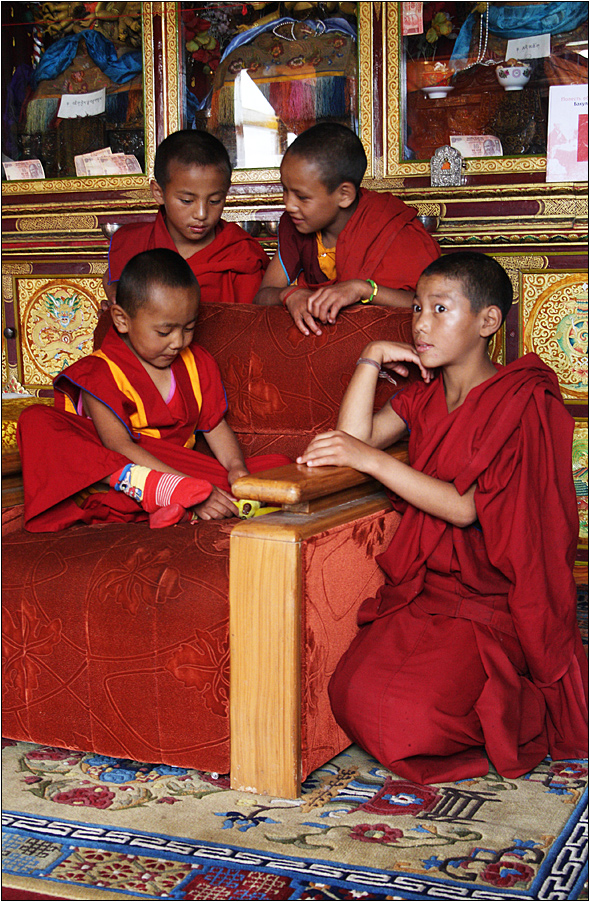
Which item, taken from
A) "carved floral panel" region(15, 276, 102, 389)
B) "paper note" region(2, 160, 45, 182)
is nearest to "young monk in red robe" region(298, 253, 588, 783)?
"carved floral panel" region(15, 276, 102, 389)

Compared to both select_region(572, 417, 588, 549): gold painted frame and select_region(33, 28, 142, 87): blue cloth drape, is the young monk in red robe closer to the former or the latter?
select_region(572, 417, 588, 549): gold painted frame

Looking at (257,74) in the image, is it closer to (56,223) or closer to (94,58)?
(94,58)

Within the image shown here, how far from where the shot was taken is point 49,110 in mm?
5199

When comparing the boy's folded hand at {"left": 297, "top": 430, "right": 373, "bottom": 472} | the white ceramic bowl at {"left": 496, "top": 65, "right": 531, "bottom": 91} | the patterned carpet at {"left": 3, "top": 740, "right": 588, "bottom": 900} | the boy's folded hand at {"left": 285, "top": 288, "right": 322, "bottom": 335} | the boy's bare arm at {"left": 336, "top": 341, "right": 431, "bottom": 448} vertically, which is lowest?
the patterned carpet at {"left": 3, "top": 740, "right": 588, "bottom": 900}

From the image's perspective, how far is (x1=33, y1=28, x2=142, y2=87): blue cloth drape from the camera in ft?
16.1

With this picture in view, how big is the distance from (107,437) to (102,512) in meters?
0.20

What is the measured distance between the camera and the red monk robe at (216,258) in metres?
3.12

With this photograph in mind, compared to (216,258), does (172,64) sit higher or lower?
higher

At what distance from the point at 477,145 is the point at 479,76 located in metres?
0.37

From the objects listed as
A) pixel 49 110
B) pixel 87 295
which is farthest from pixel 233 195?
pixel 49 110

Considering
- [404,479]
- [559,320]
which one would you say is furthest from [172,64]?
[404,479]

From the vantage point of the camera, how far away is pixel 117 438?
2451mm

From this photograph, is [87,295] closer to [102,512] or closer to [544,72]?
[544,72]

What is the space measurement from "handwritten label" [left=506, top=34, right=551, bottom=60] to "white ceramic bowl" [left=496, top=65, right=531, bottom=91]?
0.16 feet
